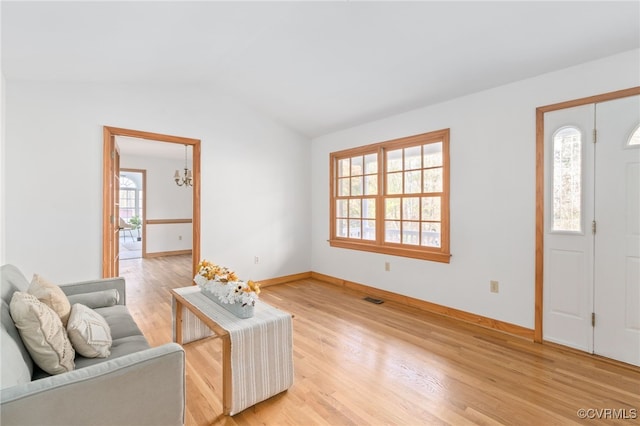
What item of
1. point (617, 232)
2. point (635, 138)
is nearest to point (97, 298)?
point (617, 232)

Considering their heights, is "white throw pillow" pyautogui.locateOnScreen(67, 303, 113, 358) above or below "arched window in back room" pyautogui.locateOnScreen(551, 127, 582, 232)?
below

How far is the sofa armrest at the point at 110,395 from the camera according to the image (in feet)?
3.34

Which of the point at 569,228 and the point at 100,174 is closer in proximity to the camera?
the point at 569,228

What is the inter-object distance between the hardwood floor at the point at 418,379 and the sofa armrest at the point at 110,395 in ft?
2.28

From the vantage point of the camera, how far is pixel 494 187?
10.3ft

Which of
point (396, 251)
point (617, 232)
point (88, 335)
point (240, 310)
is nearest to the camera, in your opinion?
point (88, 335)

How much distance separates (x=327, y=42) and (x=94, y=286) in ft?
9.69

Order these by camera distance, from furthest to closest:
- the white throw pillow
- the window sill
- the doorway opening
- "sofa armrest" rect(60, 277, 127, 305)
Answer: the doorway opening → the window sill → "sofa armrest" rect(60, 277, 127, 305) → the white throw pillow

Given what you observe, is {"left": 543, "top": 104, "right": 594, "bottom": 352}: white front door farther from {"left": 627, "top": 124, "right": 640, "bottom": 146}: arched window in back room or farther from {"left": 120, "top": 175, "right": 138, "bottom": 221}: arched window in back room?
{"left": 120, "top": 175, "right": 138, "bottom": 221}: arched window in back room

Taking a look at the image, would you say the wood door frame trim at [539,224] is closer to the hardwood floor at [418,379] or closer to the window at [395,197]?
the hardwood floor at [418,379]

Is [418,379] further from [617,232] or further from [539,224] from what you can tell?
[617,232]

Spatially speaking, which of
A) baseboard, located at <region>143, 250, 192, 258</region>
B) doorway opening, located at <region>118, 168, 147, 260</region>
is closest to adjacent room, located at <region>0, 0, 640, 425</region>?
baseboard, located at <region>143, 250, 192, 258</region>

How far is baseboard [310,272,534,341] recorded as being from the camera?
2.96 m

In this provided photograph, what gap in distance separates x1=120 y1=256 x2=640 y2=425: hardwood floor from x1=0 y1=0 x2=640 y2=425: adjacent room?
0.02 m
